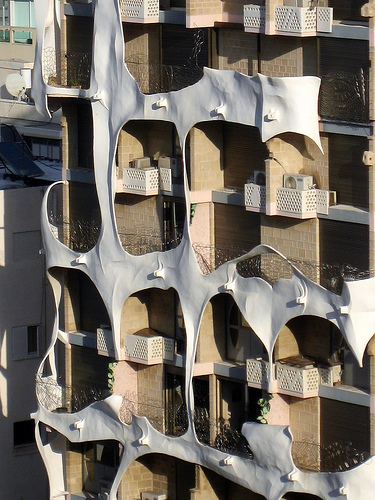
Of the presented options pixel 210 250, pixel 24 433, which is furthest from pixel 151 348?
pixel 24 433

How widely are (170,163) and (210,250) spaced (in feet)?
9.53

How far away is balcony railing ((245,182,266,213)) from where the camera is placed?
56.2 m

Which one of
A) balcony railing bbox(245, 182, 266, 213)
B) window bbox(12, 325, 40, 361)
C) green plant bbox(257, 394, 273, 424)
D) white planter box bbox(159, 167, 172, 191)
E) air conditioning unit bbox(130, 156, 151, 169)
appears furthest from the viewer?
window bbox(12, 325, 40, 361)

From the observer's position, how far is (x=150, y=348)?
60.4 m

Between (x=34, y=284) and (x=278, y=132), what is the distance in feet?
57.8

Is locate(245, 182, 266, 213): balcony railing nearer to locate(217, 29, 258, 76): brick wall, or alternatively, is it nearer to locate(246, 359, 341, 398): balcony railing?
locate(217, 29, 258, 76): brick wall

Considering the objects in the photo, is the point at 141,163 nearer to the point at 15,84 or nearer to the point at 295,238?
the point at 295,238

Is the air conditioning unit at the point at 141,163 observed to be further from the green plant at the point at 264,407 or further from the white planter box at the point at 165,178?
the green plant at the point at 264,407

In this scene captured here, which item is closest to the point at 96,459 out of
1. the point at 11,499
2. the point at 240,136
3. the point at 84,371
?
the point at 84,371

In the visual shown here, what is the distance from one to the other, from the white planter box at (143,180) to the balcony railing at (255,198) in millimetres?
3987

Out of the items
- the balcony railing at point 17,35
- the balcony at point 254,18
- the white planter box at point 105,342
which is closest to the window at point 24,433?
the white planter box at point 105,342

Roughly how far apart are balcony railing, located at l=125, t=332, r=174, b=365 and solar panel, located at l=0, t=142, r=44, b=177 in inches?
512

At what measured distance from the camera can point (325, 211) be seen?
181ft

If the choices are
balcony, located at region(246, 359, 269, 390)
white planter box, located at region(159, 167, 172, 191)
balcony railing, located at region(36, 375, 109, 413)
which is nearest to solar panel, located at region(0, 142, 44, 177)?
balcony railing, located at region(36, 375, 109, 413)
